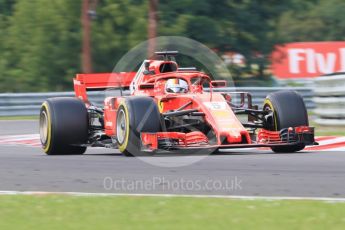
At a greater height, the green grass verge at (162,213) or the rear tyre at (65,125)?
the rear tyre at (65,125)

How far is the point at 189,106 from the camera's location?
12828 millimetres

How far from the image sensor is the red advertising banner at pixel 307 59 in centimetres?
3947

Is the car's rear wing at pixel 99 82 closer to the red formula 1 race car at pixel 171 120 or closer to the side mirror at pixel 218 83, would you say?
the red formula 1 race car at pixel 171 120

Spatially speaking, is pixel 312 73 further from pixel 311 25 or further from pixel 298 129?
pixel 298 129

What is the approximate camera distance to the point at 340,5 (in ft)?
187

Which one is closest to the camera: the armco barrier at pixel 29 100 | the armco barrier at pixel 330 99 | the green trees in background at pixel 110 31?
the armco barrier at pixel 330 99

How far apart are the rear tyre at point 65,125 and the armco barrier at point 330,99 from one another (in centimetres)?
620

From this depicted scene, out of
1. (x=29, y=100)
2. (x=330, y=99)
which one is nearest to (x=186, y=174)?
(x=330, y=99)

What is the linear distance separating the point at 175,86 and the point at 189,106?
1.92ft

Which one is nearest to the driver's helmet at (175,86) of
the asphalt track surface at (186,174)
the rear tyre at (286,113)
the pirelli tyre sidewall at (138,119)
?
the pirelli tyre sidewall at (138,119)

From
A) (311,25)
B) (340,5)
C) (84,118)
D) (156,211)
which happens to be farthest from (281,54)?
(156,211)

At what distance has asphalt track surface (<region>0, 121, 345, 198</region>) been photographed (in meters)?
9.26

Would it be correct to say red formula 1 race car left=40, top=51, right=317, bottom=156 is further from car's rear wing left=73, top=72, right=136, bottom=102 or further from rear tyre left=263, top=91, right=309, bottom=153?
car's rear wing left=73, top=72, right=136, bottom=102

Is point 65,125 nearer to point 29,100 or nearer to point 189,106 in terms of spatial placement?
point 189,106
